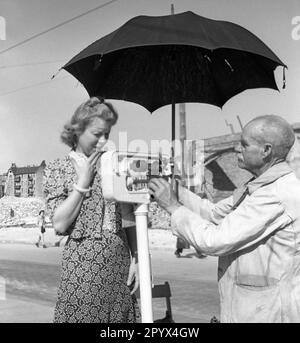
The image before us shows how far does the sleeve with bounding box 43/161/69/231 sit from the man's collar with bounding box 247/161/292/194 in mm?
894

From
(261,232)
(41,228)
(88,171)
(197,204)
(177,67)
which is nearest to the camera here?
(261,232)

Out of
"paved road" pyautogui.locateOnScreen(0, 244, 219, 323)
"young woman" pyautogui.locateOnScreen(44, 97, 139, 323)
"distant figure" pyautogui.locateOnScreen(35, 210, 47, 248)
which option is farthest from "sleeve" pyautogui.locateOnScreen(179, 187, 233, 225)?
"distant figure" pyautogui.locateOnScreen(35, 210, 47, 248)

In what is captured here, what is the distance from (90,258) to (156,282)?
7485 mm

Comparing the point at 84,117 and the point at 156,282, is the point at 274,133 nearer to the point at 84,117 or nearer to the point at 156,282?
the point at 84,117

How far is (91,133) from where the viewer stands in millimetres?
2586

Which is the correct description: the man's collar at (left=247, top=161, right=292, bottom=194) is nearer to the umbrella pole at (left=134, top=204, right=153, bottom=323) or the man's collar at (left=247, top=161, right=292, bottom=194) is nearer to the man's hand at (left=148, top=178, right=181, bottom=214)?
Answer: the man's hand at (left=148, top=178, right=181, bottom=214)

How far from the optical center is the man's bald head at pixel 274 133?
2.20 metres

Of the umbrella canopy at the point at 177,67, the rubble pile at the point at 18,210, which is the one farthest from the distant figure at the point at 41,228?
the umbrella canopy at the point at 177,67

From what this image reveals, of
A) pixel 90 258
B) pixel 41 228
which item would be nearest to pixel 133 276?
pixel 90 258

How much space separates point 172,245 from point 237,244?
1546 cm

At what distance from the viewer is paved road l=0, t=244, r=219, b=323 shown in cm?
661

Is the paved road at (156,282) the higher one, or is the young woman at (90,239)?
the young woman at (90,239)

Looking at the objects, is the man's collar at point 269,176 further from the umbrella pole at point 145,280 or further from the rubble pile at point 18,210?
the rubble pile at point 18,210

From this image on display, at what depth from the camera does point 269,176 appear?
2.16 m
